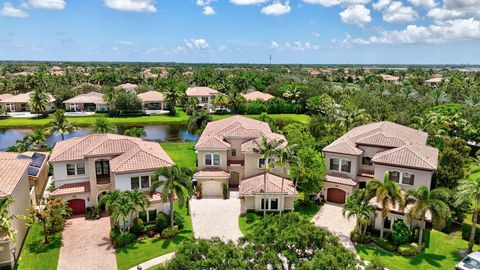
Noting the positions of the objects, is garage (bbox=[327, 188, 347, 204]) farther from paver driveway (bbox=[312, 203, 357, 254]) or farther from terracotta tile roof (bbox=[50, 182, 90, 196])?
terracotta tile roof (bbox=[50, 182, 90, 196])

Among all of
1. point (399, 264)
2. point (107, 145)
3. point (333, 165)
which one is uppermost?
point (107, 145)

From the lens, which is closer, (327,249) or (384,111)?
(327,249)

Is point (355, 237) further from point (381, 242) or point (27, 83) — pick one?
point (27, 83)

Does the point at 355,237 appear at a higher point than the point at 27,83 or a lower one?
lower

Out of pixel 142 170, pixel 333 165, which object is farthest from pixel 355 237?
pixel 142 170

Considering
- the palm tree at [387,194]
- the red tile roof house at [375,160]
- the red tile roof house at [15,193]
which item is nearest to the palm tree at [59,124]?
the red tile roof house at [15,193]

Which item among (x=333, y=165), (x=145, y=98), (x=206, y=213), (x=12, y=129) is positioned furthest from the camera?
(x=145, y=98)

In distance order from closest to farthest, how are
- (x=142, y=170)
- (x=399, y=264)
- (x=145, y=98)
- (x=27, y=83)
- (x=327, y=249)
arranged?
(x=327, y=249)
(x=399, y=264)
(x=142, y=170)
(x=145, y=98)
(x=27, y=83)

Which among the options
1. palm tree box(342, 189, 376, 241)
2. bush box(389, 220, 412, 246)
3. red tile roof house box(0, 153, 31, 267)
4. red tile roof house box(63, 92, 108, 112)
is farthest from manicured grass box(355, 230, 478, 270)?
red tile roof house box(63, 92, 108, 112)

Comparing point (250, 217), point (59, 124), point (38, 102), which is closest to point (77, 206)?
point (250, 217)
